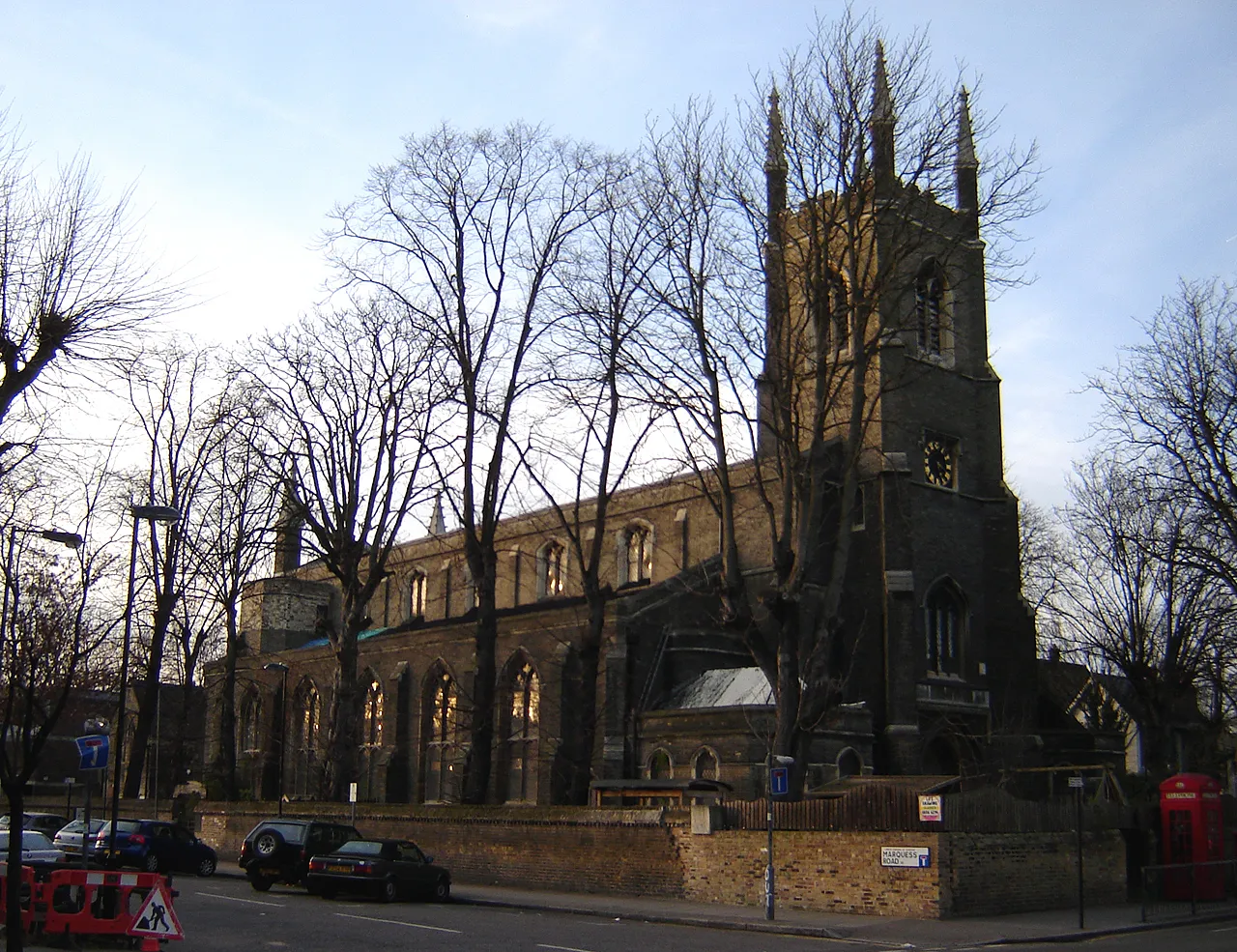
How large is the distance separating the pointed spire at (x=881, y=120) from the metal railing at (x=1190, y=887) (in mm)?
14357

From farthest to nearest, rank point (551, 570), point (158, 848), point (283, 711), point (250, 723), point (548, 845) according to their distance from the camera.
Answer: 1. point (250, 723)
2. point (283, 711)
3. point (551, 570)
4. point (158, 848)
5. point (548, 845)

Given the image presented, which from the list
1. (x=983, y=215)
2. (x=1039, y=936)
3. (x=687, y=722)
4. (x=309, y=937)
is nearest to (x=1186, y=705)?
(x=687, y=722)

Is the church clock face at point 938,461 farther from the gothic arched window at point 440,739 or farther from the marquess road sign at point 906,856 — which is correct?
the marquess road sign at point 906,856

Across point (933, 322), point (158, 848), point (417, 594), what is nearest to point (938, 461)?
point (933, 322)

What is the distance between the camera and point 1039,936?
63.8ft

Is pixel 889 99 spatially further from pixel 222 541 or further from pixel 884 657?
pixel 222 541

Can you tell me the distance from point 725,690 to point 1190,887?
46.9 ft

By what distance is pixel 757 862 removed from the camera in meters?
24.0

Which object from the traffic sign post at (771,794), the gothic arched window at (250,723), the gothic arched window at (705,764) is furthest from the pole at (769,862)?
the gothic arched window at (250,723)

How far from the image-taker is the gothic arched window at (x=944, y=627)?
1538 inches

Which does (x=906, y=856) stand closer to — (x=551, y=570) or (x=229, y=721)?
(x=229, y=721)

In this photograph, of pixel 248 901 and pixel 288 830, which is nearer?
pixel 248 901

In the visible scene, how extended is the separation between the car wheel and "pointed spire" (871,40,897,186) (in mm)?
17982

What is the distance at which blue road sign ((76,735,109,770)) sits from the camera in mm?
19531
